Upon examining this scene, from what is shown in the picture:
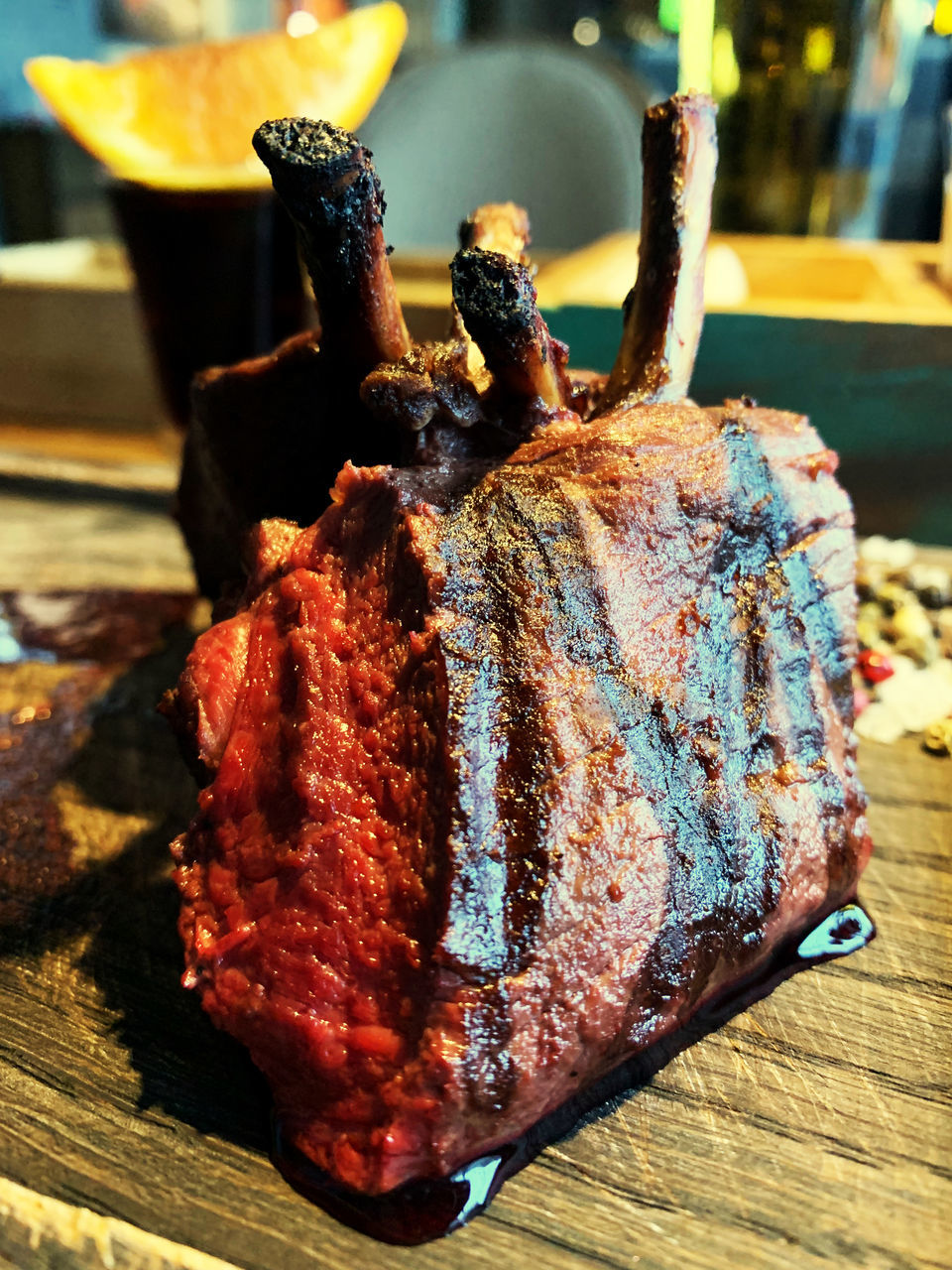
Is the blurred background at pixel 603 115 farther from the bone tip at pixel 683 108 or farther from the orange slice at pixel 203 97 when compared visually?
the bone tip at pixel 683 108

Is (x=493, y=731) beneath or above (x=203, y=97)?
beneath

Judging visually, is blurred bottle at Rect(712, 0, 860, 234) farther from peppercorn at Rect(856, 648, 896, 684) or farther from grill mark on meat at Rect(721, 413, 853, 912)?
grill mark on meat at Rect(721, 413, 853, 912)

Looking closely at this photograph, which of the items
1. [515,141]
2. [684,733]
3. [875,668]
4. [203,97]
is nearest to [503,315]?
[684,733]

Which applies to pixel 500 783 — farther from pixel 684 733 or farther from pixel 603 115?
pixel 603 115

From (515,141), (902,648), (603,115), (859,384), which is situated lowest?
(902,648)

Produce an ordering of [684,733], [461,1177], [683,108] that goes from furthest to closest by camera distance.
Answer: [683,108], [684,733], [461,1177]

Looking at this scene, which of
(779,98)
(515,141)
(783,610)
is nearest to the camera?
(783,610)
